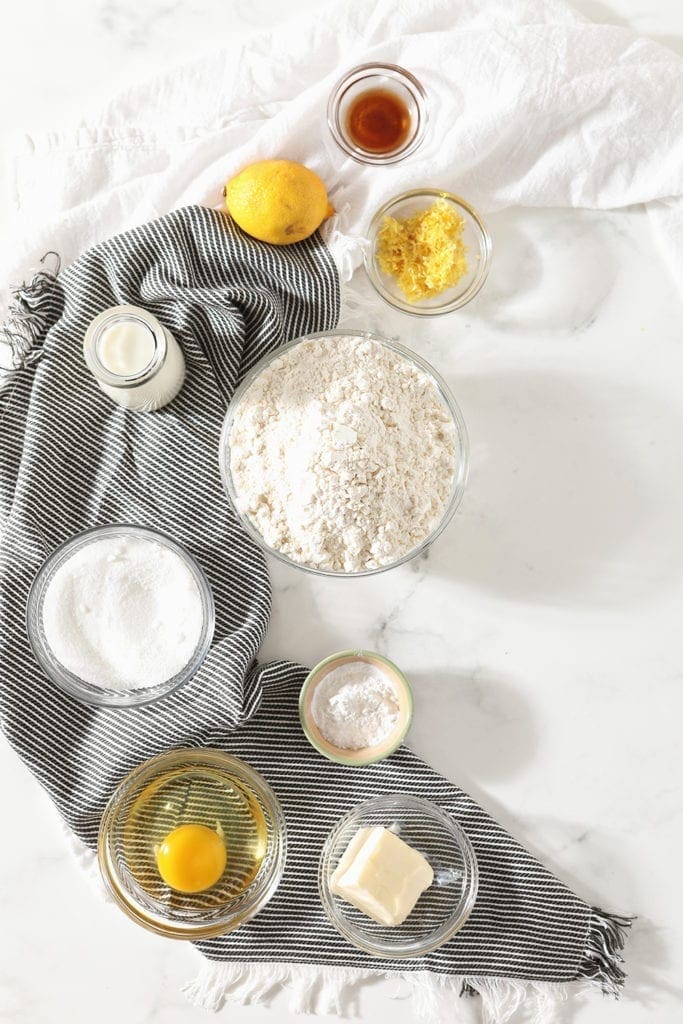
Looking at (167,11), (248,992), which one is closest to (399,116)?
(167,11)

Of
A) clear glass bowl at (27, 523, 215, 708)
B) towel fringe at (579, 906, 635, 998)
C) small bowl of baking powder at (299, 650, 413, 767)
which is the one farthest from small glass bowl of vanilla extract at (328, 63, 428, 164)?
towel fringe at (579, 906, 635, 998)

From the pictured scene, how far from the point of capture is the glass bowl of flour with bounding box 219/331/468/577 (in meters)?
1.42

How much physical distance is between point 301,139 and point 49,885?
1.36 meters

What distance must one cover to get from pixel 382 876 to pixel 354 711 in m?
0.26

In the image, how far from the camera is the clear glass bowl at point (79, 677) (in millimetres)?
1494

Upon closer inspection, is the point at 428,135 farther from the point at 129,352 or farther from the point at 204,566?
the point at 204,566

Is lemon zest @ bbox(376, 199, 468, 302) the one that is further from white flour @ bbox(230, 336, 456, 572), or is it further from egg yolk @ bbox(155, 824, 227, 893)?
egg yolk @ bbox(155, 824, 227, 893)

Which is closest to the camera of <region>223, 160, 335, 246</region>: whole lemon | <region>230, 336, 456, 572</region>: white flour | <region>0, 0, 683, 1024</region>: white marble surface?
<region>230, 336, 456, 572</region>: white flour

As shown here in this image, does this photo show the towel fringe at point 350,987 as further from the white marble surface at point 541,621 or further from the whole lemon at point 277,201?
the whole lemon at point 277,201

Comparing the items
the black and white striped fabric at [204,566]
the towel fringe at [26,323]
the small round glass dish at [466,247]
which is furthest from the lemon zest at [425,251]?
the towel fringe at [26,323]

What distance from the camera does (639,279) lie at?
1.68m

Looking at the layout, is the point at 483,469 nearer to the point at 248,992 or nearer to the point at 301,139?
the point at 301,139

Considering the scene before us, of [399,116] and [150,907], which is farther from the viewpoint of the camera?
[399,116]

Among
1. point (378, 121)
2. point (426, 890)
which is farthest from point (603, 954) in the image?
point (378, 121)
